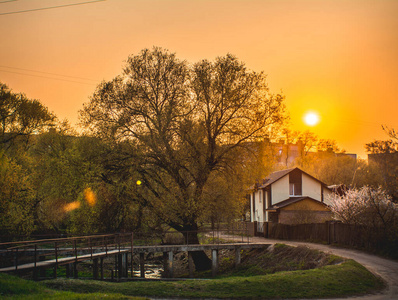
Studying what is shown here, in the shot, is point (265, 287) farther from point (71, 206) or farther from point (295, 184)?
point (295, 184)

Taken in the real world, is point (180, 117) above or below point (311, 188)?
above

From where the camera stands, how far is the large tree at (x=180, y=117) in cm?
3159

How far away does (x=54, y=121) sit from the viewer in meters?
49.8

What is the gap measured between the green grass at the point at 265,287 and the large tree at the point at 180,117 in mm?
11973

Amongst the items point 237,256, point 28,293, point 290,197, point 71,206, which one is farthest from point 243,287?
point 290,197

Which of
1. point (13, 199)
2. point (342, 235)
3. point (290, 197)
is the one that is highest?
point (13, 199)

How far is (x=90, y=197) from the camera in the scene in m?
33.5

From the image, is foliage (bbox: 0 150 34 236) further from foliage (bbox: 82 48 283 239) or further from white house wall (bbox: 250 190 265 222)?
white house wall (bbox: 250 190 265 222)

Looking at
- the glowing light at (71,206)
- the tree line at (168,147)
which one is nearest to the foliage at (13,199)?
the tree line at (168,147)

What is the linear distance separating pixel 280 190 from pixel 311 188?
13.0 feet

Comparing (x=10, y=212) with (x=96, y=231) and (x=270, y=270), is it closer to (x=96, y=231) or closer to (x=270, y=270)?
(x=96, y=231)

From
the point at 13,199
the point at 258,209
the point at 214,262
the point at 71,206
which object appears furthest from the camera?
the point at 258,209

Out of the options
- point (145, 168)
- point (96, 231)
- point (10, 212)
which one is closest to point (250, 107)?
point (145, 168)

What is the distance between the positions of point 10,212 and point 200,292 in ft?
75.3
